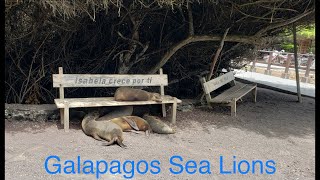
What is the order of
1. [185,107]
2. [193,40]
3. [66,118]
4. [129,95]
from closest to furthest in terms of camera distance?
[66,118] → [129,95] → [193,40] → [185,107]

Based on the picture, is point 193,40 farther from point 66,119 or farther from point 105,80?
point 66,119

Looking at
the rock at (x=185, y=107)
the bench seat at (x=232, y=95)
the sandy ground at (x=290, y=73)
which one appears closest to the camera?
the bench seat at (x=232, y=95)

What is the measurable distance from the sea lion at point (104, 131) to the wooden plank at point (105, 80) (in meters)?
0.73

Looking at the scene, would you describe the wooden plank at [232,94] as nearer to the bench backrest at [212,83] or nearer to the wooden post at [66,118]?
the bench backrest at [212,83]

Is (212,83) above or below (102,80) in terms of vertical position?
below

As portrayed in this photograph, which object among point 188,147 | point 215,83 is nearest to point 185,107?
point 215,83

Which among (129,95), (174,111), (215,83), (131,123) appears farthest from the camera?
(215,83)

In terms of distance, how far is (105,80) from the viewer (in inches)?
220

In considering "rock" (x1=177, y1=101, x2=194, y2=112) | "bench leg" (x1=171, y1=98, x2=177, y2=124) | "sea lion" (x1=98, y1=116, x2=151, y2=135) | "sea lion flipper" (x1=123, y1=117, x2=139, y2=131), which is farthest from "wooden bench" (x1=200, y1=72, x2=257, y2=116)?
"sea lion flipper" (x1=123, y1=117, x2=139, y2=131)

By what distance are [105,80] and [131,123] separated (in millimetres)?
918

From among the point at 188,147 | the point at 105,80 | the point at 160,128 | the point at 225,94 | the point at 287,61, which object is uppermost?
the point at 287,61

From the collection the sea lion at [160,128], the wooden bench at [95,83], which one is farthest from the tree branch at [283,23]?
the sea lion at [160,128]

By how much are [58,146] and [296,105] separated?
6.22m

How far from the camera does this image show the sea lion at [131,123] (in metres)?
5.21
